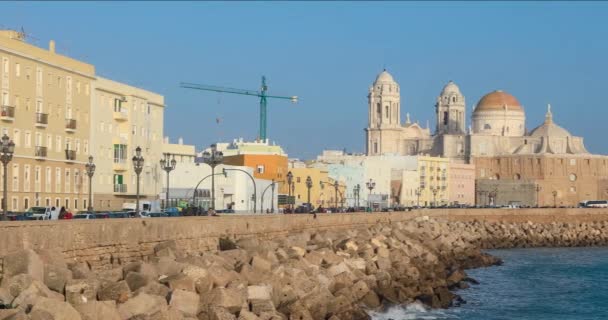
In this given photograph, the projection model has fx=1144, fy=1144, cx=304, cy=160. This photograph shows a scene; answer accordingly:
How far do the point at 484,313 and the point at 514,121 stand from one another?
136 m

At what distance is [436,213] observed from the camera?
8150 centimetres

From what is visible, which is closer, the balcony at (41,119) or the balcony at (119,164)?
the balcony at (41,119)

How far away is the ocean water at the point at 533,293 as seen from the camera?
1296 inches

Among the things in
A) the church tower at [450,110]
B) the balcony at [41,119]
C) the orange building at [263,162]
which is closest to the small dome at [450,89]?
the church tower at [450,110]

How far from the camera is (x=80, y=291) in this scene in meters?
18.4

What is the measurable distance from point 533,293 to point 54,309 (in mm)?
28332

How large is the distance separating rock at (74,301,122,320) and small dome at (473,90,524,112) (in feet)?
497

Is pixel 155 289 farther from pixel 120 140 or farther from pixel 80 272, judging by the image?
pixel 120 140

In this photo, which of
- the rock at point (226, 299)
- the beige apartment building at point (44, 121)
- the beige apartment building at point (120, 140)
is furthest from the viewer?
the beige apartment building at point (120, 140)

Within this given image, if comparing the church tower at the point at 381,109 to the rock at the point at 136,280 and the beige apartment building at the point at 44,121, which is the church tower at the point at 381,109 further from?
the rock at the point at 136,280

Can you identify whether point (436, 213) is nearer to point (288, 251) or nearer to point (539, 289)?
point (539, 289)

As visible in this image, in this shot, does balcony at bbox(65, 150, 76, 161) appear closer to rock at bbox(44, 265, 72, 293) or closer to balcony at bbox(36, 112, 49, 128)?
balcony at bbox(36, 112, 49, 128)

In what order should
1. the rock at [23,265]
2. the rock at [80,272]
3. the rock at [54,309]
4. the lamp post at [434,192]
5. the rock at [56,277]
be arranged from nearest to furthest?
the rock at [54,309]
the rock at [23,265]
the rock at [56,277]
the rock at [80,272]
the lamp post at [434,192]

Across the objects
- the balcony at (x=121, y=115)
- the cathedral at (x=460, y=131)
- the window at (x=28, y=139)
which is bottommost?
the window at (x=28, y=139)
